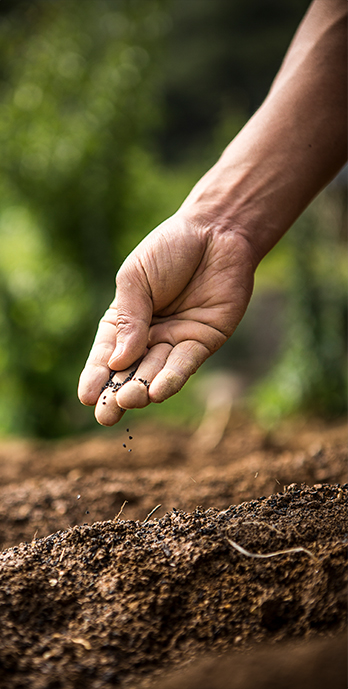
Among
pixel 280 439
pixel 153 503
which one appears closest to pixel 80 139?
pixel 280 439

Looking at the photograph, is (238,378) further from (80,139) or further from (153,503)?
(153,503)

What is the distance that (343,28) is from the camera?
1908 mm

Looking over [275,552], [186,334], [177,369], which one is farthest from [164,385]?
[275,552]

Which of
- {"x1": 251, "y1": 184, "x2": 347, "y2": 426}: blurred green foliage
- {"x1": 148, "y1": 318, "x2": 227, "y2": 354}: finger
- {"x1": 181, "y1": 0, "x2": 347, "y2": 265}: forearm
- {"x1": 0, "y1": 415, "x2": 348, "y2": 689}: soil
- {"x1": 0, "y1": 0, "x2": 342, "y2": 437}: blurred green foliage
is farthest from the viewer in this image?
{"x1": 0, "y1": 0, "x2": 342, "y2": 437}: blurred green foliage

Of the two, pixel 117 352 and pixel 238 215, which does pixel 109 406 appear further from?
pixel 238 215

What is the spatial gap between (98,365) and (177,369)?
30 centimetres

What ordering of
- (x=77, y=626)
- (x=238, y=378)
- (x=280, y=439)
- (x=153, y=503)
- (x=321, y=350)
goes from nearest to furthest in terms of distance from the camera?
(x=77, y=626)
(x=153, y=503)
(x=280, y=439)
(x=321, y=350)
(x=238, y=378)

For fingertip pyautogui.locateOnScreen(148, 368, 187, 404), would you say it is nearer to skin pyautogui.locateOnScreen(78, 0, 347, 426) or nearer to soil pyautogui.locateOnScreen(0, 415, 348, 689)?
skin pyautogui.locateOnScreen(78, 0, 347, 426)

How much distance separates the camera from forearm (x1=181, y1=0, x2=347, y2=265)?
1.94 m

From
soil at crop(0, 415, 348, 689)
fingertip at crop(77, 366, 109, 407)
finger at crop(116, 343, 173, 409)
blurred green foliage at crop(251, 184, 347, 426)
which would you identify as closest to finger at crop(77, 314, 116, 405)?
fingertip at crop(77, 366, 109, 407)

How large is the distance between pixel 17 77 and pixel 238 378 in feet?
16.4

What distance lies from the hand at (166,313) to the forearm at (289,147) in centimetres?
11

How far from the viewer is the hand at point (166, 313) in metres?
1.61

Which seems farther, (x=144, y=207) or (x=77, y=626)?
(x=144, y=207)
